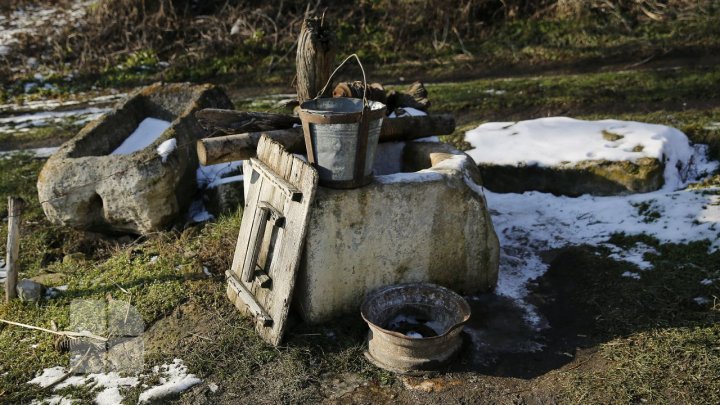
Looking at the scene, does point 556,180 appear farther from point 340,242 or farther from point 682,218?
point 340,242

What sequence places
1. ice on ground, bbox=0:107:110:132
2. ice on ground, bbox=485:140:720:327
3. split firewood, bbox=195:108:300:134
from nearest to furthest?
split firewood, bbox=195:108:300:134 → ice on ground, bbox=485:140:720:327 → ice on ground, bbox=0:107:110:132

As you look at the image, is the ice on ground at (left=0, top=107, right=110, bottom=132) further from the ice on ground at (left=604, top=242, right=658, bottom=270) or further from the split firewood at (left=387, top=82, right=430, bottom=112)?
the ice on ground at (left=604, top=242, right=658, bottom=270)

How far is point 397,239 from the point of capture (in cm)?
493

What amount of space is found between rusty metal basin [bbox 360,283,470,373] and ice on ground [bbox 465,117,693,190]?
285 centimetres

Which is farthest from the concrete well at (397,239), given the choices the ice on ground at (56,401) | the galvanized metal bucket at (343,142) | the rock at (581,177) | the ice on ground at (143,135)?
the ice on ground at (143,135)

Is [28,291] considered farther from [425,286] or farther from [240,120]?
[425,286]

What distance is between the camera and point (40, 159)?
28.7ft

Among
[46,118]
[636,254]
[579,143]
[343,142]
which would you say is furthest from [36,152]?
[636,254]

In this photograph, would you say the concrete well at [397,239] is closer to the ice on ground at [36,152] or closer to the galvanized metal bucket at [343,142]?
the galvanized metal bucket at [343,142]

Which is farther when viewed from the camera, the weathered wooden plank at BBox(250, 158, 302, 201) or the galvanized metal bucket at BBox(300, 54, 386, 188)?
the weathered wooden plank at BBox(250, 158, 302, 201)

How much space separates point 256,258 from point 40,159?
5308mm

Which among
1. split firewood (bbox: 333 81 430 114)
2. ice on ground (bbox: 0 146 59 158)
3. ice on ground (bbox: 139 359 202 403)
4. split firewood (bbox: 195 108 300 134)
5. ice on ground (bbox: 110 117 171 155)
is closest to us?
ice on ground (bbox: 139 359 202 403)

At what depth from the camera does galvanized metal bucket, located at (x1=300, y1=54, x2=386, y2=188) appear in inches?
173

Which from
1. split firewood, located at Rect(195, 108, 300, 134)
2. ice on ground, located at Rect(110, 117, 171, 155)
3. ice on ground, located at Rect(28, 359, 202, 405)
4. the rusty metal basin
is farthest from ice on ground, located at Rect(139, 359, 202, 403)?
ice on ground, located at Rect(110, 117, 171, 155)
